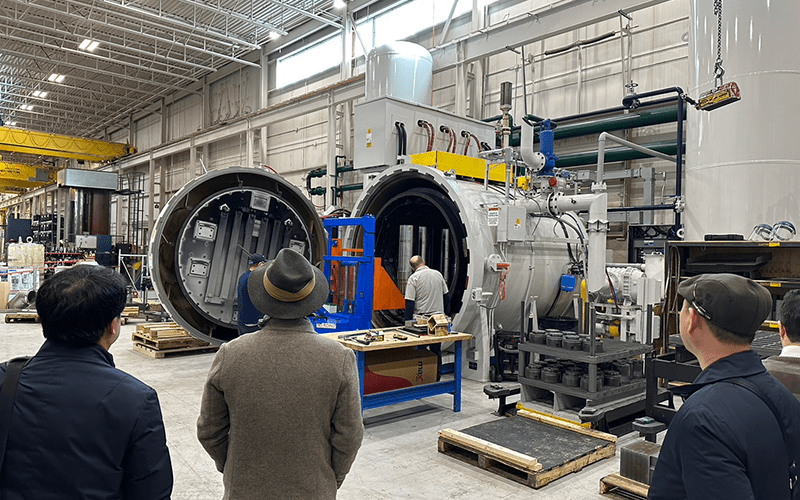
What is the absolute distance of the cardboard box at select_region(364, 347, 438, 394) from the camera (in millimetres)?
4605

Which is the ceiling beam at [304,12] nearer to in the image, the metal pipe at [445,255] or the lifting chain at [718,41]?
the metal pipe at [445,255]

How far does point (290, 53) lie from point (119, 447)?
14946mm

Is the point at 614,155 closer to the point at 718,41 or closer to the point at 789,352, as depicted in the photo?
the point at 718,41

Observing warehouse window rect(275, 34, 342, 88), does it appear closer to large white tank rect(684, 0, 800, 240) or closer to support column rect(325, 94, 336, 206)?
support column rect(325, 94, 336, 206)

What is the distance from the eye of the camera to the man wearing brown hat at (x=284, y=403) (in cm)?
168

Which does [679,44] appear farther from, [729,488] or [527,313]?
[729,488]

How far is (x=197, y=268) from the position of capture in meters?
6.32

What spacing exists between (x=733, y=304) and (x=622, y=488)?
7.51 feet

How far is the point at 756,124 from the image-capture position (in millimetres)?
5289

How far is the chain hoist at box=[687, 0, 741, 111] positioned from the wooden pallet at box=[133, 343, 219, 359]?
232 inches

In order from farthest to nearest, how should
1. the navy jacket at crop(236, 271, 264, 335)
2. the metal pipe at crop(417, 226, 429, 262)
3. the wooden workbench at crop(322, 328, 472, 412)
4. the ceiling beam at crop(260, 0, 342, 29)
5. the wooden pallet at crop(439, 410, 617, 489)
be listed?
the ceiling beam at crop(260, 0, 342, 29)
the metal pipe at crop(417, 226, 429, 262)
the navy jacket at crop(236, 271, 264, 335)
the wooden workbench at crop(322, 328, 472, 412)
the wooden pallet at crop(439, 410, 617, 489)

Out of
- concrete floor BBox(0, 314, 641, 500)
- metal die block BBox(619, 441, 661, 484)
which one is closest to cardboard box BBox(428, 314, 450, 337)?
concrete floor BBox(0, 314, 641, 500)

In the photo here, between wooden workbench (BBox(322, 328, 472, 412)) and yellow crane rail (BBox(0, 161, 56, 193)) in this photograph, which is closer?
wooden workbench (BBox(322, 328, 472, 412))

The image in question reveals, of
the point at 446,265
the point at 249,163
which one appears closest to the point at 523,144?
the point at 446,265
